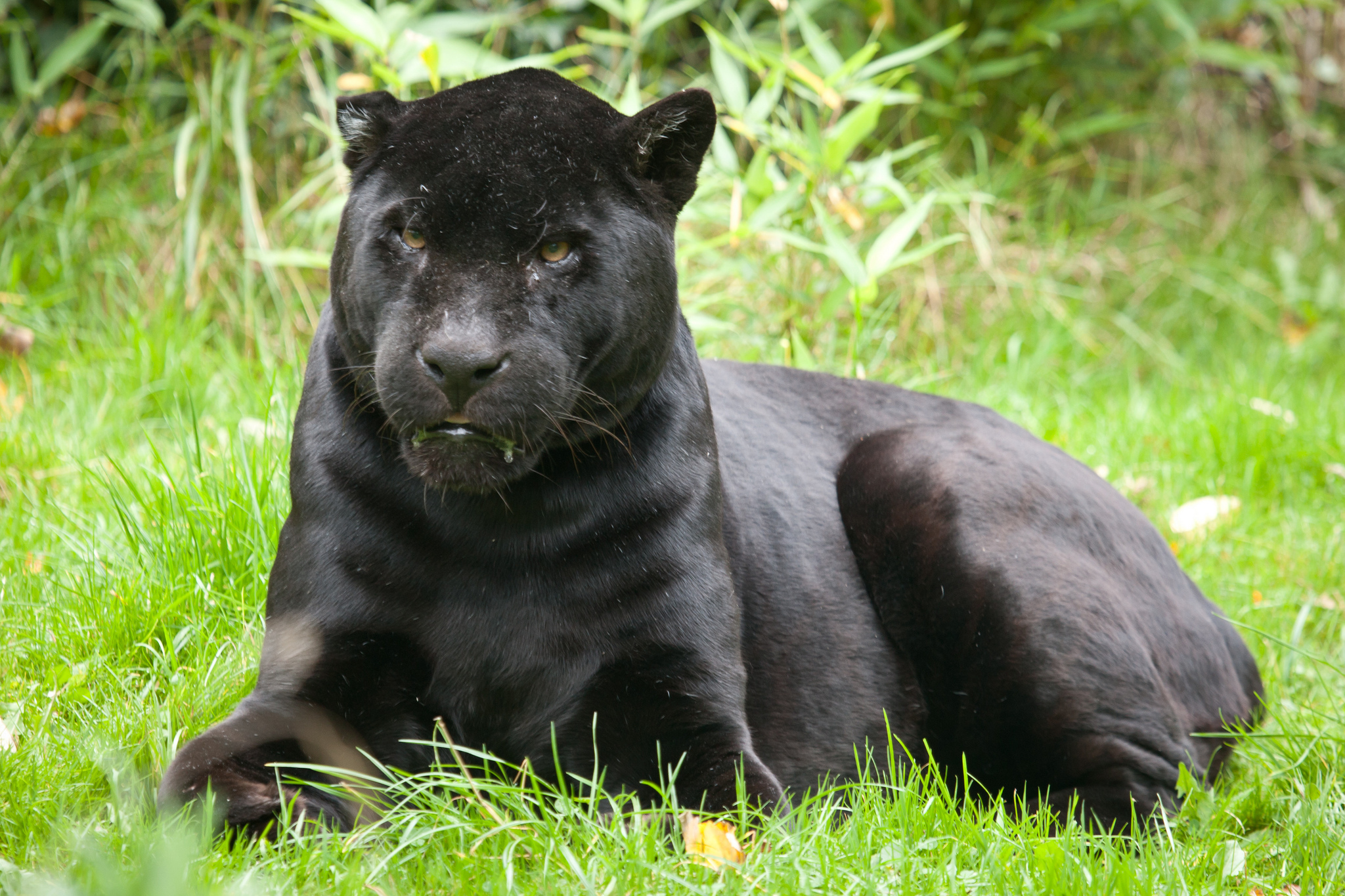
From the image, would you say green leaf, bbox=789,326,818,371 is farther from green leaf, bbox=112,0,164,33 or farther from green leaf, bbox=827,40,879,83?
green leaf, bbox=112,0,164,33

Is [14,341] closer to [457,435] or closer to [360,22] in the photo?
[360,22]

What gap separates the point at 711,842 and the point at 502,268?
98cm

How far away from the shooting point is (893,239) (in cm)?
415

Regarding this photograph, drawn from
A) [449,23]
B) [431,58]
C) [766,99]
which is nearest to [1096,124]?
[766,99]

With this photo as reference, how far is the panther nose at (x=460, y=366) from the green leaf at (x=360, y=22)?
7.27 feet

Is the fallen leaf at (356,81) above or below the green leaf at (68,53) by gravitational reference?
below

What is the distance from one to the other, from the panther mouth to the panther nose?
2.5 inches

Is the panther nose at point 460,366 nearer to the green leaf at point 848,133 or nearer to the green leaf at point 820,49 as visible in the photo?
the green leaf at point 848,133

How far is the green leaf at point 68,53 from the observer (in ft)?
17.2

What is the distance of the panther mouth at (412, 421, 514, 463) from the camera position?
2.09 meters

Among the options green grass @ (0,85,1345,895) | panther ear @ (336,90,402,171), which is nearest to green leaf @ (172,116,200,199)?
green grass @ (0,85,1345,895)

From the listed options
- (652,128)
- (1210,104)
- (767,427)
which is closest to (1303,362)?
(1210,104)

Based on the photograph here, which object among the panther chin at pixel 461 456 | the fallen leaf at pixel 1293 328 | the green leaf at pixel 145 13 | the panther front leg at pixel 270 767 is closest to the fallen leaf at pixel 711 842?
the panther front leg at pixel 270 767

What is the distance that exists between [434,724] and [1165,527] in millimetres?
2927
